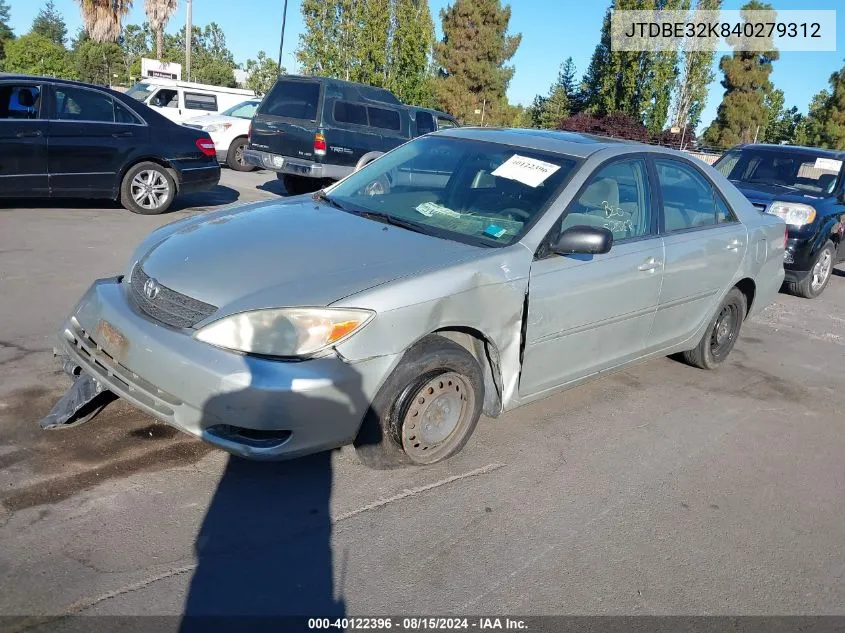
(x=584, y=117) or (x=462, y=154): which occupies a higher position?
(x=584, y=117)

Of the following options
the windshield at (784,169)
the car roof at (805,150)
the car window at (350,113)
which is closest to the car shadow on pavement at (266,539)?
the windshield at (784,169)

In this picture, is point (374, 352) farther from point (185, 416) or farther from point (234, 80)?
point (234, 80)

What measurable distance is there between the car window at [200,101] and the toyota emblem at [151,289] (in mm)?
15274

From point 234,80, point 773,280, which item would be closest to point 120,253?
point 773,280

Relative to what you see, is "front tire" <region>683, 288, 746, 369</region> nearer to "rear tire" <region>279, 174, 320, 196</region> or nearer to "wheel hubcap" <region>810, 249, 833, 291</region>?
"wheel hubcap" <region>810, 249, 833, 291</region>

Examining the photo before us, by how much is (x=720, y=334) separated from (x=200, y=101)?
594 inches

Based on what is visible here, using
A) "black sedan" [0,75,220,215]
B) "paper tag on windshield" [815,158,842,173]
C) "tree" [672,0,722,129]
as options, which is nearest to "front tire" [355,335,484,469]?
"black sedan" [0,75,220,215]

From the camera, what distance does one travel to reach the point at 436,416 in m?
3.61

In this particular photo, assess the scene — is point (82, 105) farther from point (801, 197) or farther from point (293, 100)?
point (801, 197)

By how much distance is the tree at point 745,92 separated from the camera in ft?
133

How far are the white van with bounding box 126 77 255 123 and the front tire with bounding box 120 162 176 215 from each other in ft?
26.1

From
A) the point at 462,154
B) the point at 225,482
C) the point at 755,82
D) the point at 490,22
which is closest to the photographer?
the point at 225,482

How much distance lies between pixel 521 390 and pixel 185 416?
1.72 m

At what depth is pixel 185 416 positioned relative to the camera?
3.11 m
